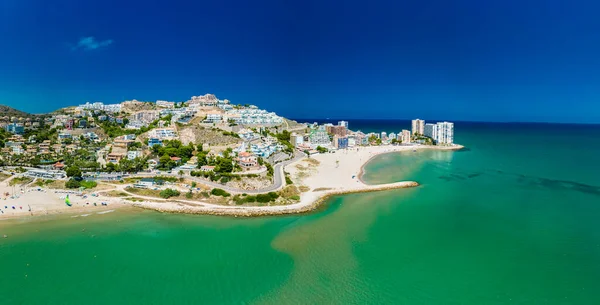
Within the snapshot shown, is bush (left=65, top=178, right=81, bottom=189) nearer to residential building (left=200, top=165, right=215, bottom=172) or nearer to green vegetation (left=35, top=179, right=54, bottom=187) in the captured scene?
green vegetation (left=35, top=179, right=54, bottom=187)

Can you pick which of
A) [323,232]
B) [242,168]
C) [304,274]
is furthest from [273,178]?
[304,274]

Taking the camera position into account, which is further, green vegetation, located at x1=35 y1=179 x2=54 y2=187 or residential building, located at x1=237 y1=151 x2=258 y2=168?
residential building, located at x1=237 y1=151 x2=258 y2=168

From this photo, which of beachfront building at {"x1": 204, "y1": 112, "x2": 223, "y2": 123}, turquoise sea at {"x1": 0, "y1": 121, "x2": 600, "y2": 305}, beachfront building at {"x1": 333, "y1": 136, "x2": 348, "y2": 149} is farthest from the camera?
beachfront building at {"x1": 333, "y1": 136, "x2": 348, "y2": 149}

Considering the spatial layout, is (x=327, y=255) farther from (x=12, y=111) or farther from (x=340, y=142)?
(x=12, y=111)

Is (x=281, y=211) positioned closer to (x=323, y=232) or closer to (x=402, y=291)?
(x=323, y=232)

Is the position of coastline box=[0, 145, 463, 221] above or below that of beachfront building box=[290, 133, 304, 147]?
below

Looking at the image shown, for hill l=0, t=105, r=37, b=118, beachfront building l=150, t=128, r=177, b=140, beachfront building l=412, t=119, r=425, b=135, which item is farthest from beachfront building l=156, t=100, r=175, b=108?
beachfront building l=412, t=119, r=425, b=135

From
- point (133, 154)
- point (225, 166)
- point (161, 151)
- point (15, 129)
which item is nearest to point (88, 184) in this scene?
point (133, 154)

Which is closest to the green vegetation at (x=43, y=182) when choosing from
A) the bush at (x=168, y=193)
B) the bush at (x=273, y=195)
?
the bush at (x=168, y=193)

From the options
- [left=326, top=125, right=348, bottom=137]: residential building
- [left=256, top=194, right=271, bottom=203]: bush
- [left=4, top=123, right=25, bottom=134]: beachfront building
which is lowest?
[left=256, top=194, right=271, bottom=203]: bush

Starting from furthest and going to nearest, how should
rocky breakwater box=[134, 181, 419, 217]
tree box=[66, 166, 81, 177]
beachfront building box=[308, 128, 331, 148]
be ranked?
1. beachfront building box=[308, 128, 331, 148]
2. tree box=[66, 166, 81, 177]
3. rocky breakwater box=[134, 181, 419, 217]
